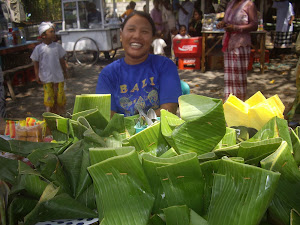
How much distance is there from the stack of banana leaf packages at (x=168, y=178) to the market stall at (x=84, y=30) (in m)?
9.06

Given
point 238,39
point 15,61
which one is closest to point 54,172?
point 238,39

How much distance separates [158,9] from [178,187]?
10.6 metres

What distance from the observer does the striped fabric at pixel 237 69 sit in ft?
15.1

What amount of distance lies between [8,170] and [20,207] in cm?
17

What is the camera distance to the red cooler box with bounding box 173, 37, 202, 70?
8.12m

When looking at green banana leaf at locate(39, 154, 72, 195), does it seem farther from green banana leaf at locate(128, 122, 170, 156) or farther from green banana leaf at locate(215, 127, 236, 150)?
green banana leaf at locate(215, 127, 236, 150)

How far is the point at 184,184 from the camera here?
918 mm

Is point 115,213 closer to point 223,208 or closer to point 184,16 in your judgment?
point 223,208

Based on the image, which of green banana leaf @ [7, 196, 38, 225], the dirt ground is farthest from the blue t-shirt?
the dirt ground

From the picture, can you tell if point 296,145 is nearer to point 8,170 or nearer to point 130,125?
point 130,125

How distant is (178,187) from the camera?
92cm

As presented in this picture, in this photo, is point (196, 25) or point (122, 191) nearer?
point (122, 191)

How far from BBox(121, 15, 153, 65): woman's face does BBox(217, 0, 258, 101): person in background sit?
2.52 meters

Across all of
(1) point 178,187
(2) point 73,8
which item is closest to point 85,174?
(1) point 178,187
